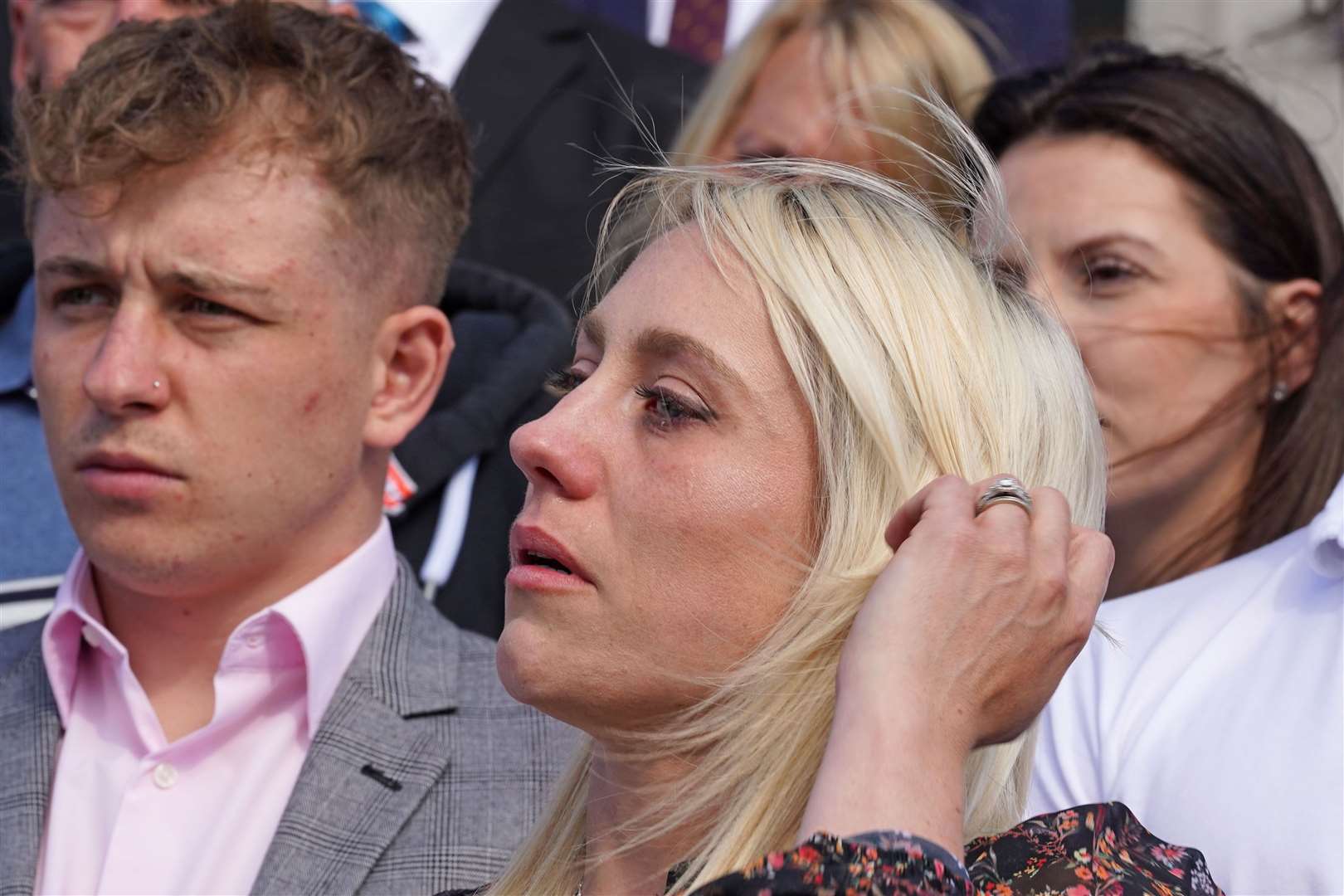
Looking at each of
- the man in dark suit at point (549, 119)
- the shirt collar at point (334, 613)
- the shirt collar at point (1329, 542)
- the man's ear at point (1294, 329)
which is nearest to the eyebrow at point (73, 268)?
the shirt collar at point (334, 613)

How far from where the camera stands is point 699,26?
5.50 metres

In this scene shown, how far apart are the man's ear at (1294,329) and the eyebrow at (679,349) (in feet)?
5.48

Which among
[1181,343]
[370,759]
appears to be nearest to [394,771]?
[370,759]

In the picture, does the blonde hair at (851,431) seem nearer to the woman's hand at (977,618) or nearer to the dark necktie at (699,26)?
the woman's hand at (977,618)

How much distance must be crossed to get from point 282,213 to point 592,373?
101 centimetres

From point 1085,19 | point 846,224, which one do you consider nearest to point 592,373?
point 846,224

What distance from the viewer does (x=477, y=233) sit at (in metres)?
4.37

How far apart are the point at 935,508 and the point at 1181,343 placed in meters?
1.58

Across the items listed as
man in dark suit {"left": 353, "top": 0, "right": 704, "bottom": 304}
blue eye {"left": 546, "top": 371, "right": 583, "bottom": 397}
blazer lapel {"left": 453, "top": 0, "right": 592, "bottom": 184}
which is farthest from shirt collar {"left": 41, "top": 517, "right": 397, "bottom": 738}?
blazer lapel {"left": 453, "top": 0, "right": 592, "bottom": 184}

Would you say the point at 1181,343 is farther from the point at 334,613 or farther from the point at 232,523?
the point at 232,523

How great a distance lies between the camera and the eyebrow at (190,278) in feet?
9.07

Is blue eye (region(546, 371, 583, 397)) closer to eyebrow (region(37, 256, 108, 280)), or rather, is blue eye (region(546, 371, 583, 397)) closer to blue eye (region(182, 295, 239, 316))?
blue eye (region(182, 295, 239, 316))

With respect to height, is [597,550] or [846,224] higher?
[846,224]

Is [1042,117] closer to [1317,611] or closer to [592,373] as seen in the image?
[1317,611]
